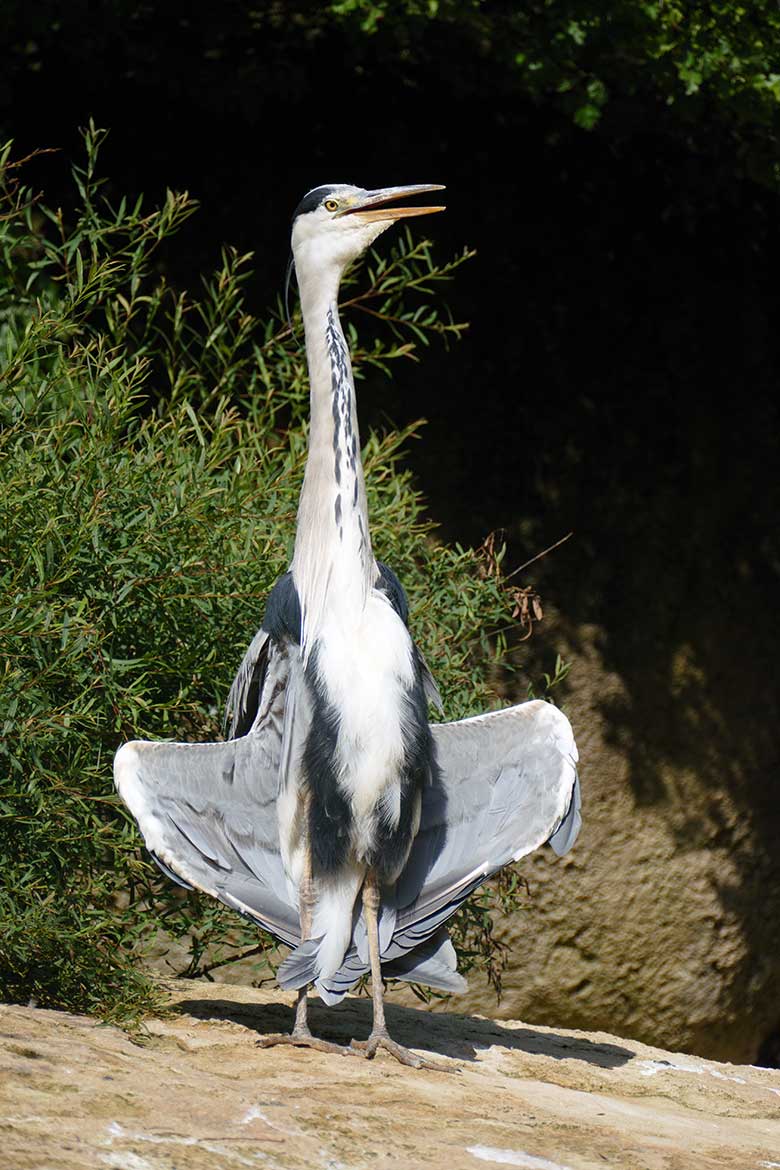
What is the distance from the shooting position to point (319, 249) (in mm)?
3297

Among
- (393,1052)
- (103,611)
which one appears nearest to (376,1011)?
(393,1052)

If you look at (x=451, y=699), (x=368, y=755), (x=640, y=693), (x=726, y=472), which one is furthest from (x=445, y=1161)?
(x=726, y=472)

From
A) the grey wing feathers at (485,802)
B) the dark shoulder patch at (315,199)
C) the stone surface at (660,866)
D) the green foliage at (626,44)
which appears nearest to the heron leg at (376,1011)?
the grey wing feathers at (485,802)

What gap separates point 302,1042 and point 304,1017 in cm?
10

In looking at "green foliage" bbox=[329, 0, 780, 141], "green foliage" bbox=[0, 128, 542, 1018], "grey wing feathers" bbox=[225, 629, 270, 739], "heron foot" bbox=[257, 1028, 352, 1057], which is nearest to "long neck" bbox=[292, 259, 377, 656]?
"grey wing feathers" bbox=[225, 629, 270, 739]

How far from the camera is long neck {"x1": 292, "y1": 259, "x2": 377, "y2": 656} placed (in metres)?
3.09

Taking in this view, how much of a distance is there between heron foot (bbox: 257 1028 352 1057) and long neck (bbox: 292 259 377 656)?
2.59 ft

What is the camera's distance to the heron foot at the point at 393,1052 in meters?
2.81

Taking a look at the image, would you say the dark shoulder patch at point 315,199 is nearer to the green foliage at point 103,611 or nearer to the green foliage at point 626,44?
the green foliage at point 103,611

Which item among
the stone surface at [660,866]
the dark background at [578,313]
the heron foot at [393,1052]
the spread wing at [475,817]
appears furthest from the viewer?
the stone surface at [660,866]

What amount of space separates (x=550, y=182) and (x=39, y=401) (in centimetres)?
293

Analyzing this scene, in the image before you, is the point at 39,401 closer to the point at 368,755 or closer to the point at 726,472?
the point at 368,755

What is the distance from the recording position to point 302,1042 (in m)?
2.83

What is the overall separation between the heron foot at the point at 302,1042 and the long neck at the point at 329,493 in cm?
79
